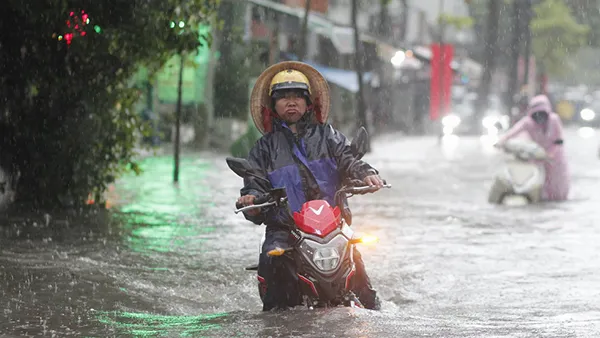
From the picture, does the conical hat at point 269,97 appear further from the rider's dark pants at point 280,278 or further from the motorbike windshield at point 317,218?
the motorbike windshield at point 317,218

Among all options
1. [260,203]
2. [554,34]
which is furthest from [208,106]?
[554,34]

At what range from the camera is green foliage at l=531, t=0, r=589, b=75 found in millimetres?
72438

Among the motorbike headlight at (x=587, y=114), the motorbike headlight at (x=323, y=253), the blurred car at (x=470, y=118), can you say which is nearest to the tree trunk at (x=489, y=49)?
the blurred car at (x=470, y=118)

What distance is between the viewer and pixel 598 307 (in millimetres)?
8625

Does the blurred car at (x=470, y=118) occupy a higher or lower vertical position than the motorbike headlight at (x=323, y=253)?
higher

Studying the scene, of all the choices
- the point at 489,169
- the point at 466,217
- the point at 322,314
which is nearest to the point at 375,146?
the point at 489,169

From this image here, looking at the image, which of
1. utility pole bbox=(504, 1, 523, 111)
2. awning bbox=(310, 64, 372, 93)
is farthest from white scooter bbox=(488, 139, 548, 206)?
utility pole bbox=(504, 1, 523, 111)

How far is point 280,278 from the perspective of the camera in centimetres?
702

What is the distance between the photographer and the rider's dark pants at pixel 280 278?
695 centimetres

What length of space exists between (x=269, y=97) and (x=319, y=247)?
1.33 m

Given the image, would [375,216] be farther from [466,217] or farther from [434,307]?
[434,307]

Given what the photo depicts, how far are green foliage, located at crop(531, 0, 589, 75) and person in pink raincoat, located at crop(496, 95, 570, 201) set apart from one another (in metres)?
56.3

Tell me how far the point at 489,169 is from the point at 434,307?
17244mm

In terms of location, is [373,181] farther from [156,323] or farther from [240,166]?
[156,323]
